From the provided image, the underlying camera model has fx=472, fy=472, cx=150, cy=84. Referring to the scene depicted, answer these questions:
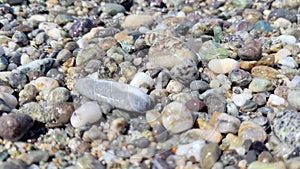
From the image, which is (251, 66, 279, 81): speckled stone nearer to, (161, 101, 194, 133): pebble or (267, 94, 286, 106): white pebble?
(267, 94, 286, 106): white pebble

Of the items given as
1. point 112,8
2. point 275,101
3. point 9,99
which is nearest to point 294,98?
point 275,101

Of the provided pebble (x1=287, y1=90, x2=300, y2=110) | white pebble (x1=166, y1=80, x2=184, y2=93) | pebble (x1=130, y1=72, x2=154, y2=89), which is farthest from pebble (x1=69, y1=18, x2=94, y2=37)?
pebble (x1=287, y1=90, x2=300, y2=110)

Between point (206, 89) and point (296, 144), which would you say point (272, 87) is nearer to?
point (206, 89)

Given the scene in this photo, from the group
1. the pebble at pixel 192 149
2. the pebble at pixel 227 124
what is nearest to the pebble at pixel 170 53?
the pebble at pixel 227 124

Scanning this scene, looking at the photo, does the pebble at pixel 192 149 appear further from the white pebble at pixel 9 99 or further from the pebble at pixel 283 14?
the pebble at pixel 283 14

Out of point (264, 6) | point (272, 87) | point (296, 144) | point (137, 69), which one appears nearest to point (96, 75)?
point (137, 69)

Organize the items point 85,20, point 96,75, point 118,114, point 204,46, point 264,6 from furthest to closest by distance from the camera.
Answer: point 264,6, point 85,20, point 204,46, point 96,75, point 118,114

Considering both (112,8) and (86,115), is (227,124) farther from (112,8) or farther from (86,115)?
(112,8)
